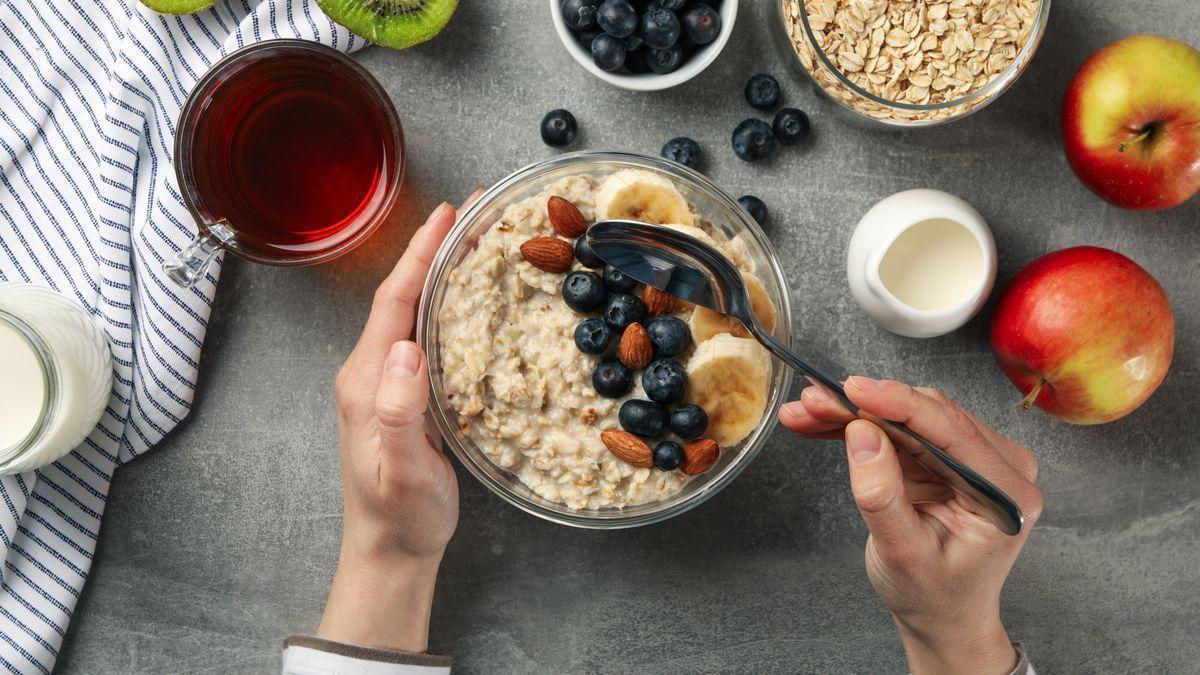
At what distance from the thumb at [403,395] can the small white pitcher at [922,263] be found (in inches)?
31.8

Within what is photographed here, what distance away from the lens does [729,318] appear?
1.44 meters

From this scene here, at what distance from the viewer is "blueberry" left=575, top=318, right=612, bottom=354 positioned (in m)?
1.38

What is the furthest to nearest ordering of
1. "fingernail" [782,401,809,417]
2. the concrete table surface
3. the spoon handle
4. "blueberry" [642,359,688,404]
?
the concrete table surface → "fingernail" [782,401,809,417] → "blueberry" [642,359,688,404] → the spoon handle

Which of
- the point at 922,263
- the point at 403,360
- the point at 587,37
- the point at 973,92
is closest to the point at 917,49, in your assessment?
the point at 973,92

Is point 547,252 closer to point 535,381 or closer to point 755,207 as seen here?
point 535,381

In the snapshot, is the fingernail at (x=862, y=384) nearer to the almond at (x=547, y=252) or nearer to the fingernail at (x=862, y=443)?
the fingernail at (x=862, y=443)

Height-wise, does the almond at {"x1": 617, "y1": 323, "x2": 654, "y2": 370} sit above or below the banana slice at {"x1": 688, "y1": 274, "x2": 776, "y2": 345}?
below

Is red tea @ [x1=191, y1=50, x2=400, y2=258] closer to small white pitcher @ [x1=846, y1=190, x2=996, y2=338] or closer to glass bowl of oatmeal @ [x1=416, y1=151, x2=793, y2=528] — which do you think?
glass bowl of oatmeal @ [x1=416, y1=151, x2=793, y2=528]

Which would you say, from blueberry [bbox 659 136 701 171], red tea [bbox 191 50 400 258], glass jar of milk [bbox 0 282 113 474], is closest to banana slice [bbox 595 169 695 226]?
blueberry [bbox 659 136 701 171]

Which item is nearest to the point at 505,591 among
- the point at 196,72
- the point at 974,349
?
the point at 974,349

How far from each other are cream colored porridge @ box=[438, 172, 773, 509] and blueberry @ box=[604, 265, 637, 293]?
6 cm

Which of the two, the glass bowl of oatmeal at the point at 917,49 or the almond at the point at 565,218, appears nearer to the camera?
the almond at the point at 565,218

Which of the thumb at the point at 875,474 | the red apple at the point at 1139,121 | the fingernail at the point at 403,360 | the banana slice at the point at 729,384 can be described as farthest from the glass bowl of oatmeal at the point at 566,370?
the red apple at the point at 1139,121

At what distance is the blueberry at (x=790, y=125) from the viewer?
1.67 m
